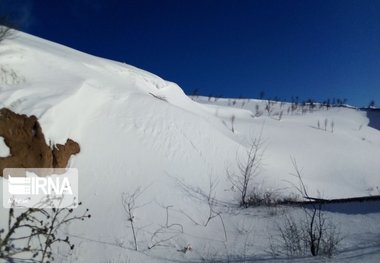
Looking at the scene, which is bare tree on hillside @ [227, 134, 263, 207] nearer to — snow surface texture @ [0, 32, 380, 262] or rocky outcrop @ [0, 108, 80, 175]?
snow surface texture @ [0, 32, 380, 262]

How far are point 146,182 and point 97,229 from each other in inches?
88.2

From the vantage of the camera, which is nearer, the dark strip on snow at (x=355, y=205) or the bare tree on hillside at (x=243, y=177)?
the dark strip on snow at (x=355, y=205)

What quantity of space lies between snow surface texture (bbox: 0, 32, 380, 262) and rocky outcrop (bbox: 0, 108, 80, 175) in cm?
28

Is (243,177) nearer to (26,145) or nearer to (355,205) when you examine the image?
(355,205)

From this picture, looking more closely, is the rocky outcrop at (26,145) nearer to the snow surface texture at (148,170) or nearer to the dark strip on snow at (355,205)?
the snow surface texture at (148,170)

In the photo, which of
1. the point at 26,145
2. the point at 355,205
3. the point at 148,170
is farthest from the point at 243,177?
the point at 26,145

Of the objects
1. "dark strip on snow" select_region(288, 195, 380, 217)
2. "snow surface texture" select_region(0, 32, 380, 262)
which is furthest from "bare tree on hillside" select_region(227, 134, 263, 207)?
"dark strip on snow" select_region(288, 195, 380, 217)

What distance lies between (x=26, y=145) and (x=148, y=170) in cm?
324

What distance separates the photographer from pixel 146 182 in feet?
32.3

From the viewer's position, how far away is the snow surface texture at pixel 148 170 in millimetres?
7328

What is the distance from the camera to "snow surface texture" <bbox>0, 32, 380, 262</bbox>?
24.0ft

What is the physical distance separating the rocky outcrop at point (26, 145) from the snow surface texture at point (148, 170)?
28cm

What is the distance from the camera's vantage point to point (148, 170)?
10344mm

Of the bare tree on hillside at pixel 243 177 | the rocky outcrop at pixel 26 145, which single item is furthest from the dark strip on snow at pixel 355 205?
the rocky outcrop at pixel 26 145
